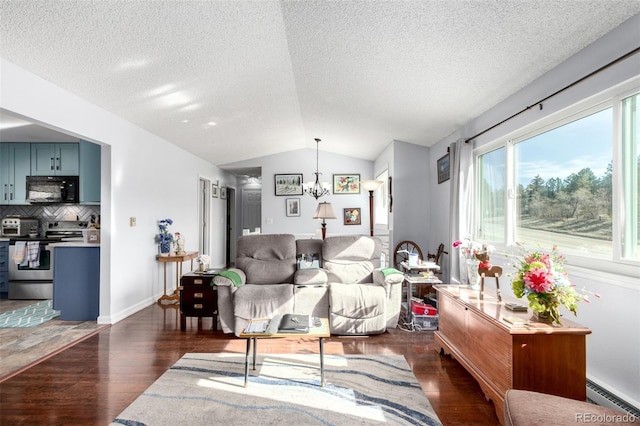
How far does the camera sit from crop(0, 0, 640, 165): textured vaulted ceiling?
7.02 ft

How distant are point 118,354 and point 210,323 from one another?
3.38 feet

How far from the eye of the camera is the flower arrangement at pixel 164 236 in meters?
4.82

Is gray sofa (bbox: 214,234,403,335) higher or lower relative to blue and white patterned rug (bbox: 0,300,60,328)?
higher

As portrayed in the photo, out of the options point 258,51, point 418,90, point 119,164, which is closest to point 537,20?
point 418,90

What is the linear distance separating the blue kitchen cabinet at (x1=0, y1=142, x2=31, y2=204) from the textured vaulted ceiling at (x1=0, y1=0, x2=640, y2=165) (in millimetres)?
2325

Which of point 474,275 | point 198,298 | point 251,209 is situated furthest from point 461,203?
point 251,209

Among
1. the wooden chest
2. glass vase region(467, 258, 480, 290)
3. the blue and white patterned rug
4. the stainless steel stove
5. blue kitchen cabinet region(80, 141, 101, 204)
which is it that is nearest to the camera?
the wooden chest

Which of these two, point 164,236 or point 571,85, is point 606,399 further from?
point 164,236

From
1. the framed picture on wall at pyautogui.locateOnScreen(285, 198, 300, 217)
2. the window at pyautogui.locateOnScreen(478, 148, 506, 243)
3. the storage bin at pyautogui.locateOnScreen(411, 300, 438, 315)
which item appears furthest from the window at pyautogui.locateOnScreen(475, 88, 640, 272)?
the framed picture on wall at pyautogui.locateOnScreen(285, 198, 300, 217)

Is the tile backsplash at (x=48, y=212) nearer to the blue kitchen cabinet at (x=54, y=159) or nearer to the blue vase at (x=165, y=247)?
the blue kitchen cabinet at (x=54, y=159)

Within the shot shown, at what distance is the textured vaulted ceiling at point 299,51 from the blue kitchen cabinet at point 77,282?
1.75 metres

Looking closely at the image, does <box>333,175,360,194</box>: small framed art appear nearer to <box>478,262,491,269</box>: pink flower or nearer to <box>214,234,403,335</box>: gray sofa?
<box>214,234,403,335</box>: gray sofa

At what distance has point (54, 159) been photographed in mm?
5066

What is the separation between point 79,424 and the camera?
6.34ft
